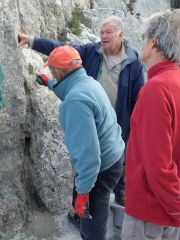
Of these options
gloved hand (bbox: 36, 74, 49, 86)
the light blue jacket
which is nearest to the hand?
gloved hand (bbox: 36, 74, 49, 86)

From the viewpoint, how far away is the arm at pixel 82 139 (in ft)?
10.1

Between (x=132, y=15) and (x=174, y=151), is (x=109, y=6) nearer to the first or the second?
(x=132, y=15)

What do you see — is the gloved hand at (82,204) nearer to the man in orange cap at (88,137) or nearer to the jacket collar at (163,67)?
the man in orange cap at (88,137)

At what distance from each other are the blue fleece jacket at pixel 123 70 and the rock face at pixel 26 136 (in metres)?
0.35

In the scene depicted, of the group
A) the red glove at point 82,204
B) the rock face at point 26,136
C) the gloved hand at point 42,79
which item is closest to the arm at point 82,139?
the red glove at point 82,204

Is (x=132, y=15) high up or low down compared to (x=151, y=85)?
down

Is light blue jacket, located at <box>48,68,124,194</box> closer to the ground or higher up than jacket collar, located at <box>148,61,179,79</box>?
closer to the ground

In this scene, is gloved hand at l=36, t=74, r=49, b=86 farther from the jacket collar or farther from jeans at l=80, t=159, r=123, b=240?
the jacket collar

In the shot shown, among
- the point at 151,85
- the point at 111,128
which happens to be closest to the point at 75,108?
the point at 111,128

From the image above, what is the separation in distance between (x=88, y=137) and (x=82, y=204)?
0.68m

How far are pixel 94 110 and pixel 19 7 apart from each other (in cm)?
226

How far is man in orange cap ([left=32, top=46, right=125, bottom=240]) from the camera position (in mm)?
3100

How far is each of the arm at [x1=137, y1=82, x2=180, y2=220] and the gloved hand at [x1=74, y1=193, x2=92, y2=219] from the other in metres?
1.18

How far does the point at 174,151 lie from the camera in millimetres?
2357
